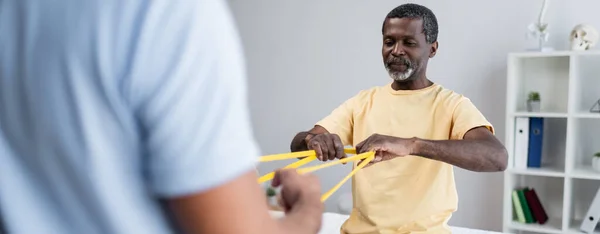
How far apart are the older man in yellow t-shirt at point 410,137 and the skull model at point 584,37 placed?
1.31 m

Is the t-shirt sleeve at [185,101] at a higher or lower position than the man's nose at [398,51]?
lower

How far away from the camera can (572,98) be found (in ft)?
9.16

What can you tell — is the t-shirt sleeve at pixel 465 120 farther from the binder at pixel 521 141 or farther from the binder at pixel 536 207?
the binder at pixel 536 207

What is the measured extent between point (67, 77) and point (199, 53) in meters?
0.11

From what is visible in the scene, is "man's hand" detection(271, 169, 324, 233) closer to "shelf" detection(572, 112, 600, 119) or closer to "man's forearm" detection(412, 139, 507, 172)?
"man's forearm" detection(412, 139, 507, 172)

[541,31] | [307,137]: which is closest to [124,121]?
[307,137]

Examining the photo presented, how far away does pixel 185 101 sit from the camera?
1.44 ft

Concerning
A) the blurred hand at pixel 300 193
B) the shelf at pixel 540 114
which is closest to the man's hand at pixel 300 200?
the blurred hand at pixel 300 193

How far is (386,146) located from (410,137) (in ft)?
1.19

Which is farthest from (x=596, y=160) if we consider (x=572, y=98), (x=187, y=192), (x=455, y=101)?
(x=187, y=192)

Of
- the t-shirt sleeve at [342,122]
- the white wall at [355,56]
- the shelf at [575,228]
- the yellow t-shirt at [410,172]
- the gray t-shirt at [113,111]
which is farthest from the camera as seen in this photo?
the white wall at [355,56]

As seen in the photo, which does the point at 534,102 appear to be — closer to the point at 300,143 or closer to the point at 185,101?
the point at 300,143

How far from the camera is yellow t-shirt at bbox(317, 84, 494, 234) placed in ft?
5.74

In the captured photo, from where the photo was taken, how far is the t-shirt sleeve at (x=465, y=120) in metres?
1.70
